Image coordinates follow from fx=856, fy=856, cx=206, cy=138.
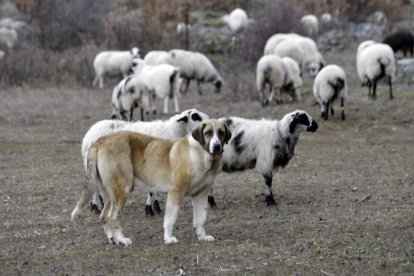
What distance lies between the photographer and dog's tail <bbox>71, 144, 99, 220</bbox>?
806 centimetres

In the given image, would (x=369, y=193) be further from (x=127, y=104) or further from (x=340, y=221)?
(x=127, y=104)

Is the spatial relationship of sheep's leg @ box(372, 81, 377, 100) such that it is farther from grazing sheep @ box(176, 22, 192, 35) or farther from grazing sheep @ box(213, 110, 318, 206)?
grazing sheep @ box(176, 22, 192, 35)

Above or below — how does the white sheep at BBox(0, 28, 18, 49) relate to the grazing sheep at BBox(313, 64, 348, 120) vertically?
above

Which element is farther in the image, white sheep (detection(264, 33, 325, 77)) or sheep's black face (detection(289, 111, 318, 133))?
white sheep (detection(264, 33, 325, 77))

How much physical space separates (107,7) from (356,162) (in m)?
27.1

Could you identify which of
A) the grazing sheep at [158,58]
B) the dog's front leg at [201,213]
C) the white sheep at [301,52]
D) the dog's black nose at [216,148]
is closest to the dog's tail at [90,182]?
the dog's front leg at [201,213]

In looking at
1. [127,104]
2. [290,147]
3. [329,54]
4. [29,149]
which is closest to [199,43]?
[329,54]

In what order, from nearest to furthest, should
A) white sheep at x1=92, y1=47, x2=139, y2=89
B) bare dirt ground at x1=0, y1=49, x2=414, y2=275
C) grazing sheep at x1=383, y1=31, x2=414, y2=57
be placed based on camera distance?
1. bare dirt ground at x1=0, y1=49, x2=414, y2=275
2. white sheep at x1=92, y1=47, x2=139, y2=89
3. grazing sheep at x1=383, y1=31, x2=414, y2=57

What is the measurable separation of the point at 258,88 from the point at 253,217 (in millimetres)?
10933

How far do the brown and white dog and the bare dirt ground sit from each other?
0.93ft

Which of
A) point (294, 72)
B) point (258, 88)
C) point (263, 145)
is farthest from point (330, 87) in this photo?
point (263, 145)

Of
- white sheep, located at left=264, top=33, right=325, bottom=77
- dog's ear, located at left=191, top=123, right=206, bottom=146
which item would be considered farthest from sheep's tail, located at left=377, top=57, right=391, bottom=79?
dog's ear, located at left=191, top=123, right=206, bottom=146

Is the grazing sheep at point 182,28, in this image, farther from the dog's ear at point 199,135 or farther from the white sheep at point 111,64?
the dog's ear at point 199,135

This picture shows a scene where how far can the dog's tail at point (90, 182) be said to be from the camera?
806cm
